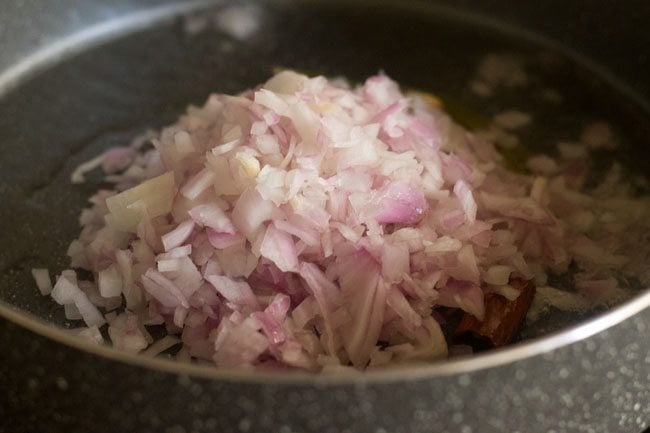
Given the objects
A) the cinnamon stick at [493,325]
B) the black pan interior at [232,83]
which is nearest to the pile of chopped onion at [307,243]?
the cinnamon stick at [493,325]

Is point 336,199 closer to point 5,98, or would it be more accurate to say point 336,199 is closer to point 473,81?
point 473,81

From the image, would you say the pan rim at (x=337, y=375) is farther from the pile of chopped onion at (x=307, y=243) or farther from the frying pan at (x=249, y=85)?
the pile of chopped onion at (x=307, y=243)

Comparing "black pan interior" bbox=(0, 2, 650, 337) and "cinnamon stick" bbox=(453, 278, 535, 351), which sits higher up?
"black pan interior" bbox=(0, 2, 650, 337)

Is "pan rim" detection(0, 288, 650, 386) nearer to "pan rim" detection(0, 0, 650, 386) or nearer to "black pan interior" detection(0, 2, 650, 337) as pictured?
"pan rim" detection(0, 0, 650, 386)

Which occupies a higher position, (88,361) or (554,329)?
(88,361)

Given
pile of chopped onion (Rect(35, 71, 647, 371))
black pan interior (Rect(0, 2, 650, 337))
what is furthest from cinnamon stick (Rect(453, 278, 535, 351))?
black pan interior (Rect(0, 2, 650, 337))

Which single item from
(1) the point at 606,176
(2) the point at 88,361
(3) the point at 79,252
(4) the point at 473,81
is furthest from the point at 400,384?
(4) the point at 473,81
